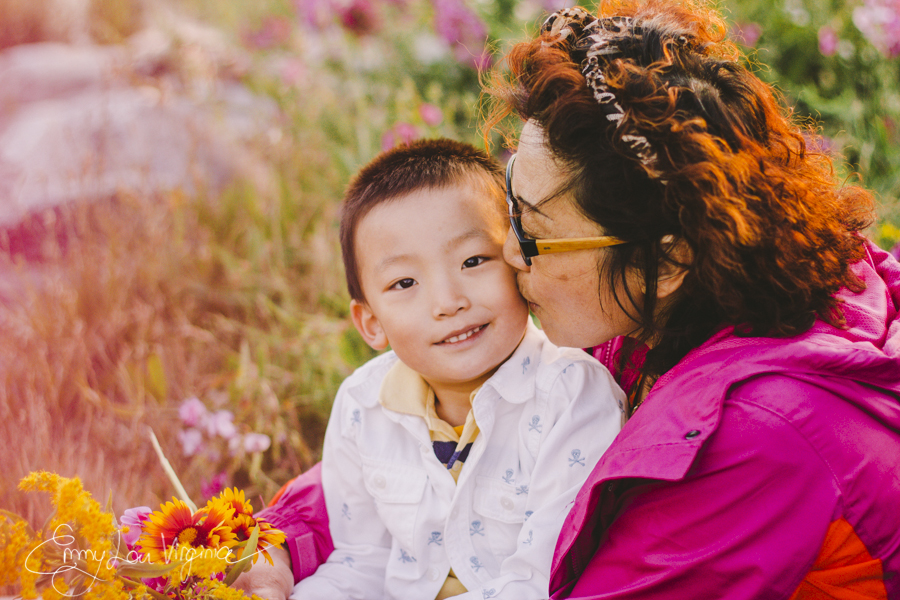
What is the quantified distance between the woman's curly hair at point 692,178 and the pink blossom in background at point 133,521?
3.88 feet

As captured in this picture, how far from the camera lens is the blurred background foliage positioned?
2676mm

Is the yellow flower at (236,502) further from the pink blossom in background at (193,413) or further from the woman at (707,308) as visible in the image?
the pink blossom in background at (193,413)

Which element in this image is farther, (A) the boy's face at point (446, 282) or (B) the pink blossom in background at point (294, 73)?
(B) the pink blossom in background at point (294, 73)

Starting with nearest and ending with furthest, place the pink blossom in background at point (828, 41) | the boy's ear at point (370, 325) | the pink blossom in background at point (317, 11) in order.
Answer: the boy's ear at point (370, 325), the pink blossom in background at point (828, 41), the pink blossom in background at point (317, 11)

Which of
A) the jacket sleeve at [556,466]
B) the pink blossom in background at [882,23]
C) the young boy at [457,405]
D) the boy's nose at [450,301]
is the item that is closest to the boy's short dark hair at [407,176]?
the young boy at [457,405]

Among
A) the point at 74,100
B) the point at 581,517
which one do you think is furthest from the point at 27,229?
the point at 581,517

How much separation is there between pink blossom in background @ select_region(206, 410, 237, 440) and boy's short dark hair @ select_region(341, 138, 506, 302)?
A: 36.9 inches

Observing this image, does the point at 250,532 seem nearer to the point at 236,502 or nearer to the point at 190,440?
the point at 236,502

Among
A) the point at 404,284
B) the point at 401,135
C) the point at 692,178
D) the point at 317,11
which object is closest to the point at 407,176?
the point at 404,284

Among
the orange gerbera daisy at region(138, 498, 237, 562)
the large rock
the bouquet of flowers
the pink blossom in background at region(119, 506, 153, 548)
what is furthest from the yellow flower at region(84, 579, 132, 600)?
the large rock

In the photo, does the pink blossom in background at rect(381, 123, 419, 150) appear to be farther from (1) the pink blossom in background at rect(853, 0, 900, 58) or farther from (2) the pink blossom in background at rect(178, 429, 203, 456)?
(1) the pink blossom in background at rect(853, 0, 900, 58)

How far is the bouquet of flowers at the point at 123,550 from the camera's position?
43.6 inches

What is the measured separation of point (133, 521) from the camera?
141 centimetres

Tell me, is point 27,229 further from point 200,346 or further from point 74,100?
point 74,100
